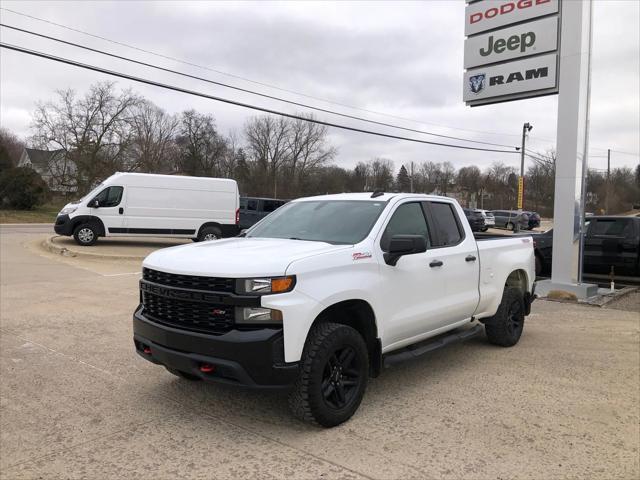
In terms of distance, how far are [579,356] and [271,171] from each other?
7620cm

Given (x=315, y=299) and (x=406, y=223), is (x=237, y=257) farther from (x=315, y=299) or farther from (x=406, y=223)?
(x=406, y=223)

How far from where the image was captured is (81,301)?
28.9 feet

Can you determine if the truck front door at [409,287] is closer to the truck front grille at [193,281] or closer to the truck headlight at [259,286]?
the truck headlight at [259,286]

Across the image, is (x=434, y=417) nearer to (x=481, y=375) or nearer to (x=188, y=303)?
(x=481, y=375)

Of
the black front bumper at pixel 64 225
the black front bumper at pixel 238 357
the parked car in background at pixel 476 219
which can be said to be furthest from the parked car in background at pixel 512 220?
the black front bumper at pixel 238 357

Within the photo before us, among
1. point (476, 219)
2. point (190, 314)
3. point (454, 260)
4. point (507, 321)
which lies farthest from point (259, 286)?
point (476, 219)

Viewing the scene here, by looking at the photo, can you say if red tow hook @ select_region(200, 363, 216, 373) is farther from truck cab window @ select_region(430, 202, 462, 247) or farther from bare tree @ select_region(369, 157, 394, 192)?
bare tree @ select_region(369, 157, 394, 192)

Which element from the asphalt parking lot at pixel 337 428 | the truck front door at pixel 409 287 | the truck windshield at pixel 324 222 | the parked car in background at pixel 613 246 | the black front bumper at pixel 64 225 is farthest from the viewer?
the black front bumper at pixel 64 225

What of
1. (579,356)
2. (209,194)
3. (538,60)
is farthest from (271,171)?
(579,356)

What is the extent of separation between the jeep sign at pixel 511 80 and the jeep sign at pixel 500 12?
0.92 meters

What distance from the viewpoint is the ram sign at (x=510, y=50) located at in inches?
438

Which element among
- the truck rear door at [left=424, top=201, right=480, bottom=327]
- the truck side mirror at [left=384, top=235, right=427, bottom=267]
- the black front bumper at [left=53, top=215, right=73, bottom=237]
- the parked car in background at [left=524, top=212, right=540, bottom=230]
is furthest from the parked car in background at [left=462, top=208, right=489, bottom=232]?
the truck side mirror at [left=384, top=235, right=427, bottom=267]

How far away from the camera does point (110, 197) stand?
58.2 ft

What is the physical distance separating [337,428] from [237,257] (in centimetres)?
151
